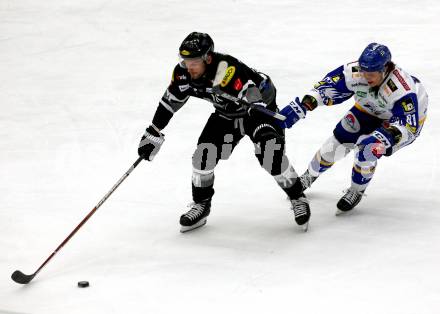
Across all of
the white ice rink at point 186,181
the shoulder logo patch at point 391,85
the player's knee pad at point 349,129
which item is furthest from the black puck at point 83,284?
the shoulder logo patch at point 391,85

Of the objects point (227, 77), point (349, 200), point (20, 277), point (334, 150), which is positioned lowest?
point (20, 277)

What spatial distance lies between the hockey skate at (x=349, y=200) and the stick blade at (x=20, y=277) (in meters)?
2.39

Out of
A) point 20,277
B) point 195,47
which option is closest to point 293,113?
point 195,47

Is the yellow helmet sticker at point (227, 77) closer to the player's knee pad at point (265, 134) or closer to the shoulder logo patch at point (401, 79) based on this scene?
the player's knee pad at point (265, 134)

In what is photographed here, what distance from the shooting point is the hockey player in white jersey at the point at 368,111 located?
5484 mm

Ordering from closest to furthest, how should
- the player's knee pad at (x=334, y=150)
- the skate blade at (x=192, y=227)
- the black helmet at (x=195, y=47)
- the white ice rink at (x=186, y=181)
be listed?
the white ice rink at (x=186, y=181) → the black helmet at (x=195, y=47) → the skate blade at (x=192, y=227) → the player's knee pad at (x=334, y=150)

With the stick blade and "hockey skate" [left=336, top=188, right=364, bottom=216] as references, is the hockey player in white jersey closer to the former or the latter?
"hockey skate" [left=336, top=188, right=364, bottom=216]

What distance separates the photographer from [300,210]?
5.71 m

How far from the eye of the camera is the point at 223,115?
5715mm

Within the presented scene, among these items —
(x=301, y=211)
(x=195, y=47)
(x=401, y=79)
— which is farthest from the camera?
(x=301, y=211)

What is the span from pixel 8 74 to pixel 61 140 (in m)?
2.41

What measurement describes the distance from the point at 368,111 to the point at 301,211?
0.94 metres

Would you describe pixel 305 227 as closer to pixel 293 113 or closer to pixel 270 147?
pixel 270 147
